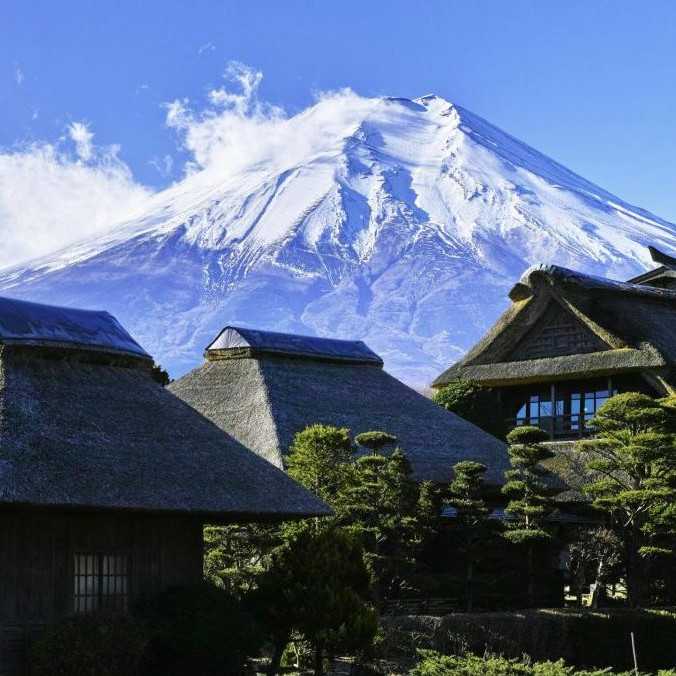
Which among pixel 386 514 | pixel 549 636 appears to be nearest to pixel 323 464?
pixel 386 514

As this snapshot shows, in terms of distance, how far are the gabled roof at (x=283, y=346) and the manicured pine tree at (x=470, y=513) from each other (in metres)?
8.71

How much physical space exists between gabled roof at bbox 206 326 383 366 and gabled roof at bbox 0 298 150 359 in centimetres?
1261

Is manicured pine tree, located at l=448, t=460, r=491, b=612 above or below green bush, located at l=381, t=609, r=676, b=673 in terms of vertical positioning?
above

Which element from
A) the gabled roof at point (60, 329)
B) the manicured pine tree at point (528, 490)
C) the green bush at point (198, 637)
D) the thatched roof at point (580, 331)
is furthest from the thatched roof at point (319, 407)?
the green bush at point (198, 637)

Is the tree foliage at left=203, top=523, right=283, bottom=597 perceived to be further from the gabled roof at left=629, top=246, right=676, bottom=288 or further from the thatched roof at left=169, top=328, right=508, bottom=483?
the gabled roof at left=629, top=246, right=676, bottom=288

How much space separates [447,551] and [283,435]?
193 inches

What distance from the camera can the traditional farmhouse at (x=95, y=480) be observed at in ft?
73.0

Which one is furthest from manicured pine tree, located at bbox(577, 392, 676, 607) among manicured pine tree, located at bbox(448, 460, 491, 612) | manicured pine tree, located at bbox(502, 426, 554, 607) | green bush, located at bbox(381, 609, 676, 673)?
manicured pine tree, located at bbox(448, 460, 491, 612)

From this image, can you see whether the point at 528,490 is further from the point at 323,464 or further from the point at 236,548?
the point at 236,548

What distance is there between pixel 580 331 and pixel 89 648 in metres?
26.8

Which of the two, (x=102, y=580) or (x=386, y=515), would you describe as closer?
(x=102, y=580)

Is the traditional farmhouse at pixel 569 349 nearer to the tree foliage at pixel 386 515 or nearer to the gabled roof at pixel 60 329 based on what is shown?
the tree foliage at pixel 386 515

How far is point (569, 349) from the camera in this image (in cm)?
4578

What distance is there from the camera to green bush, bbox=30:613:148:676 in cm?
2156
